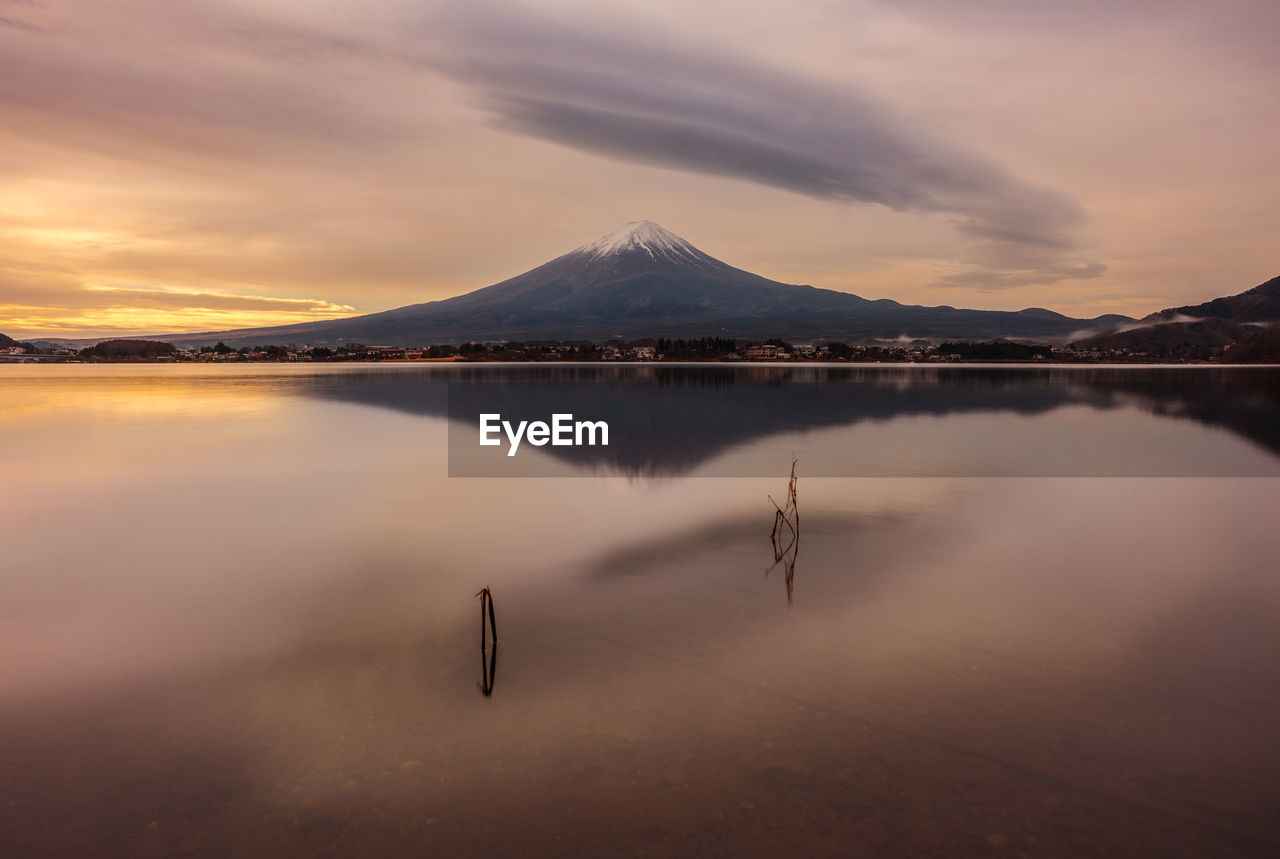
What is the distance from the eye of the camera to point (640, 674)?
9.85 meters

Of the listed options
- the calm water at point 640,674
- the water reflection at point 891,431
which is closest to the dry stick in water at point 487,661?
the calm water at point 640,674

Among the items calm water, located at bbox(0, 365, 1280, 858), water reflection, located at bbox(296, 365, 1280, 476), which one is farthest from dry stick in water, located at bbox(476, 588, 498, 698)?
water reflection, located at bbox(296, 365, 1280, 476)

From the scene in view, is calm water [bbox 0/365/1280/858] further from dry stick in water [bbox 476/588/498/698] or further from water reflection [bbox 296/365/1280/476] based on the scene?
water reflection [bbox 296/365/1280/476]

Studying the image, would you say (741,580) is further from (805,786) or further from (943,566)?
(805,786)

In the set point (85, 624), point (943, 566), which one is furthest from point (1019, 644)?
point (85, 624)

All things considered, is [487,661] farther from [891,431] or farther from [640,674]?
[891,431]

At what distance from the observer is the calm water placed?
6812mm

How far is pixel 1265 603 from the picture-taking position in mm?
13094

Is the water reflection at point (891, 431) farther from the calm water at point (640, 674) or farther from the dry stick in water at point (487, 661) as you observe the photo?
the dry stick in water at point (487, 661)

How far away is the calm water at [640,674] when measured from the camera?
681 centimetres

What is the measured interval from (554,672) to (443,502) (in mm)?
13842

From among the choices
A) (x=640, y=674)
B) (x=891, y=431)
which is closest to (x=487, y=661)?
(x=640, y=674)

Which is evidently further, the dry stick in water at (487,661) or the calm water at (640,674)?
the dry stick in water at (487,661)

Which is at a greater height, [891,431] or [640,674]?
[640,674]
